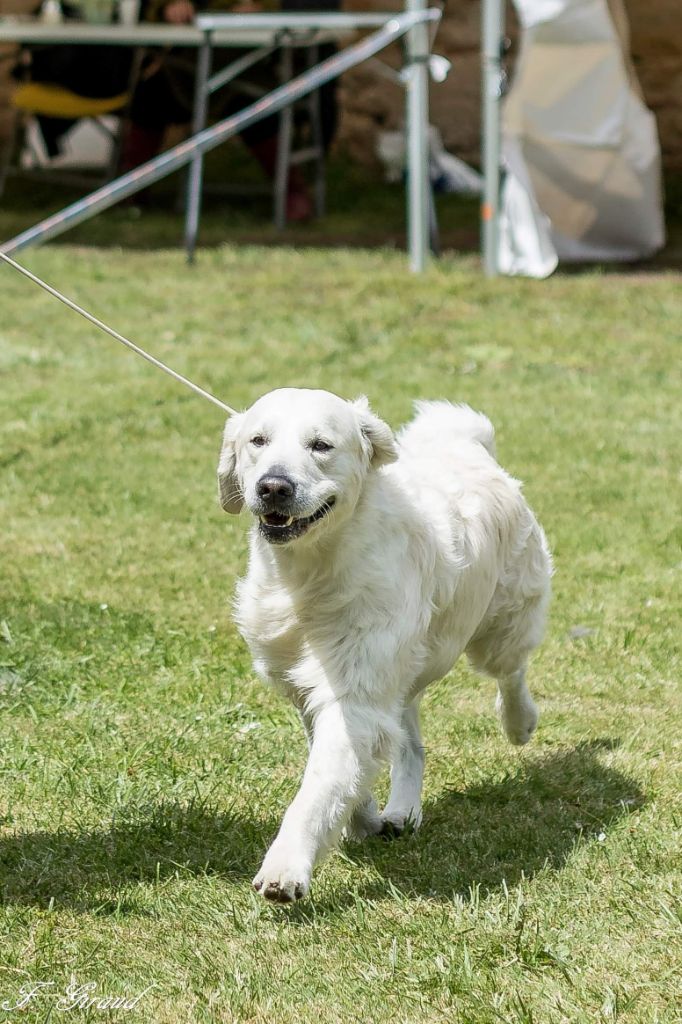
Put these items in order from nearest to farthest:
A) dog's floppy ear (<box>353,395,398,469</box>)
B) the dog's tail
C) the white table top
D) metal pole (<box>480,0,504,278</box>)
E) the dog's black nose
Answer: the dog's black nose < dog's floppy ear (<box>353,395,398,469</box>) < the dog's tail < metal pole (<box>480,0,504,278</box>) < the white table top

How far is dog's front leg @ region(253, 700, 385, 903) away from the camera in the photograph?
304cm

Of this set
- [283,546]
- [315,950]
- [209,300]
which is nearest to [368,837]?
[315,950]

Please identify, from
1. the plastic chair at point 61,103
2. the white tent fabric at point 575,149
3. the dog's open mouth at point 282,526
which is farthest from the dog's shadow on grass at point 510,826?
the plastic chair at point 61,103

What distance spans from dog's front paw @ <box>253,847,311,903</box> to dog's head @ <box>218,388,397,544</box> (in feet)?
2.36

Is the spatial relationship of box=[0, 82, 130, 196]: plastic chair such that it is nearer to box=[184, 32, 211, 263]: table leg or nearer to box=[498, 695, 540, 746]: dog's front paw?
box=[184, 32, 211, 263]: table leg

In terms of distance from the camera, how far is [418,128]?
32.1ft

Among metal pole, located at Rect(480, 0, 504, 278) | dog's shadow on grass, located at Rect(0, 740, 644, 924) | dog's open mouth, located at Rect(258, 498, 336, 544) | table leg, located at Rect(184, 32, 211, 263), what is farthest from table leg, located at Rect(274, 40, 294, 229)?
dog's open mouth, located at Rect(258, 498, 336, 544)

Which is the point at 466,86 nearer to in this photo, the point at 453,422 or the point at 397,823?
the point at 453,422

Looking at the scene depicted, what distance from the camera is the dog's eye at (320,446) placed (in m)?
3.45

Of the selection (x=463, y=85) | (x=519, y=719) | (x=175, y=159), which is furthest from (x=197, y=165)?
(x=519, y=719)

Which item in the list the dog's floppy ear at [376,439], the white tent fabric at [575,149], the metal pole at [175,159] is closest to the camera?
the dog's floppy ear at [376,439]

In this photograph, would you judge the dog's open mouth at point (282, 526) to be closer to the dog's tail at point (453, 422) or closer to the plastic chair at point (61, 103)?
the dog's tail at point (453, 422)

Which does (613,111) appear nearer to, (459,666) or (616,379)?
(616,379)

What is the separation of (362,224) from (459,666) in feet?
26.1
